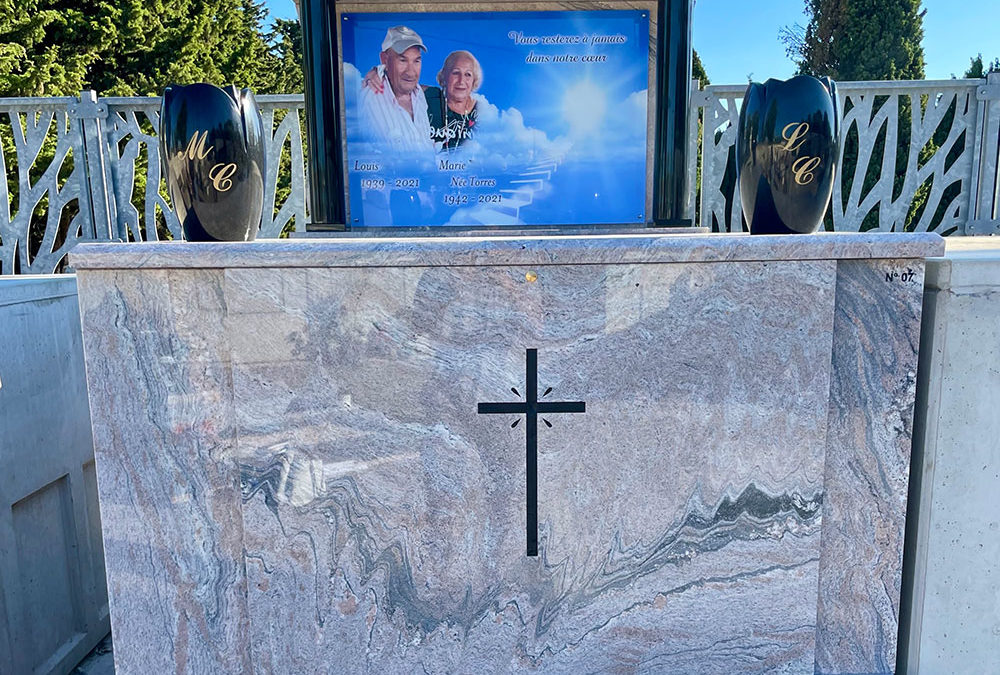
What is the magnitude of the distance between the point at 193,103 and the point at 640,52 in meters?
2.03

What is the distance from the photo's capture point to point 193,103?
1.70 m

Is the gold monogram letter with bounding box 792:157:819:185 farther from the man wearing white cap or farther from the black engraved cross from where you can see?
the man wearing white cap

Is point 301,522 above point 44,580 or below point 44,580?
above

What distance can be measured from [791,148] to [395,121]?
6.10ft

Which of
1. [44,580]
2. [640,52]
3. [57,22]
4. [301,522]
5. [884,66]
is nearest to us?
[301,522]

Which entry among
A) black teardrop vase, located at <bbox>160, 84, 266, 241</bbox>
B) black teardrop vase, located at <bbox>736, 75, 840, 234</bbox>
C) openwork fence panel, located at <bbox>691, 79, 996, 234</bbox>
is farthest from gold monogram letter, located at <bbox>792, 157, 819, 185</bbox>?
openwork fence panel, located at <bbox>691, 79, 996, 234</bbox>

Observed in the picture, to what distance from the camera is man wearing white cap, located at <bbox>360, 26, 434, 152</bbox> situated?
2.91m

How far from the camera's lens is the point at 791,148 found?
1.73 metres

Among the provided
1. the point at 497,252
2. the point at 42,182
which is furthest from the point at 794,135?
the point at 42,182

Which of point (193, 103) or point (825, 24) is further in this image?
point (825, 24)

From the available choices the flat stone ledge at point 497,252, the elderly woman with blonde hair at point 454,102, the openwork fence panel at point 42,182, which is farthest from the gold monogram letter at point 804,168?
the openwork fence panel at point 42,182

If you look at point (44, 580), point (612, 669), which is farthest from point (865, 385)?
point (44, 580)

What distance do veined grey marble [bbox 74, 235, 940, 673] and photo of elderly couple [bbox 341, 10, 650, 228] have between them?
4.61 feet

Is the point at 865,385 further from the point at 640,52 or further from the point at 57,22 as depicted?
the point at 57,22
